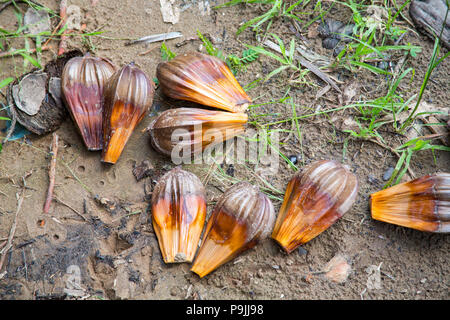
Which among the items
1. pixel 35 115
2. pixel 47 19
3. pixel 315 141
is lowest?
pixel 315 141

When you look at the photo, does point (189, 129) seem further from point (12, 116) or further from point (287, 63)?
point (12, 116)

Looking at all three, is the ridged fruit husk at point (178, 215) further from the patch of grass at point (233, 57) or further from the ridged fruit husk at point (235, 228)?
the patch of grass at point (233, 57)

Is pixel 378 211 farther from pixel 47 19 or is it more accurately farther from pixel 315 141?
pixel 47 19

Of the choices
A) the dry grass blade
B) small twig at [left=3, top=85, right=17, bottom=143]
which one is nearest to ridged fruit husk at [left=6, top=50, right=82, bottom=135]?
small twig at [left=3, top=85, right=17, bottom=143]

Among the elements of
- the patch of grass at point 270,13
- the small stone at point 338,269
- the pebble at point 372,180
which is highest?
the patch of grass at point 270,13

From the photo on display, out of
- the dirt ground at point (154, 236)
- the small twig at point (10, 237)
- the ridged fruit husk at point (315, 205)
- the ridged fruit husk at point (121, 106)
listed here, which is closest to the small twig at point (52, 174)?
the dirt ground at point (154, 236)

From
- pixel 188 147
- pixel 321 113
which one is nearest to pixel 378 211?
pixel 321 113

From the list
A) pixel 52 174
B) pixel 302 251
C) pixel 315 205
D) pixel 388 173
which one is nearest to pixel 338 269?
pixel 302 251
